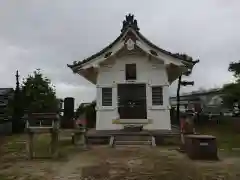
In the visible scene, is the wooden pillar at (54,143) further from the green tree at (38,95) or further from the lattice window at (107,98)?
the green tree at (38,95)

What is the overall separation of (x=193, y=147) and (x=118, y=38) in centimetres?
759

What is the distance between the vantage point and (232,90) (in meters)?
26.2

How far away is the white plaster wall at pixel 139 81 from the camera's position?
16.4m

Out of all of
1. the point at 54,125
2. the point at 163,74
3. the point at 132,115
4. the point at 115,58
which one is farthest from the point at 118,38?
the point at 54,125

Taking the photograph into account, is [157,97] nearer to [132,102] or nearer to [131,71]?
[132,102]

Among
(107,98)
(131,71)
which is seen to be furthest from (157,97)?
(107,98)

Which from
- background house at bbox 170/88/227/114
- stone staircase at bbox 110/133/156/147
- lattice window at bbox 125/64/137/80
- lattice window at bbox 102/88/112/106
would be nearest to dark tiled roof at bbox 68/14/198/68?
lattice window at bbox 125/64/137/80

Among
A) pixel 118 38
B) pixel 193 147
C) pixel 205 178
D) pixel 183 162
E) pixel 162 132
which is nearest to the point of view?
pixel 205 178

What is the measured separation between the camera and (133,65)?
55.6 ft

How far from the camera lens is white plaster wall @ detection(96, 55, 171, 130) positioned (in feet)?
53.7

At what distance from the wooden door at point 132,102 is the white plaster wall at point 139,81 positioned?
0.23 meters

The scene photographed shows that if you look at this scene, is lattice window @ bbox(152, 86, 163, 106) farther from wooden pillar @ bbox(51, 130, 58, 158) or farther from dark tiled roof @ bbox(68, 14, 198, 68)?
wooden pillar @ bbox(51, 130, 58, 158)

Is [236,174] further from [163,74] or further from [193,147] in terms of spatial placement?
[163,74]

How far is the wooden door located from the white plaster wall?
0.23 metres
